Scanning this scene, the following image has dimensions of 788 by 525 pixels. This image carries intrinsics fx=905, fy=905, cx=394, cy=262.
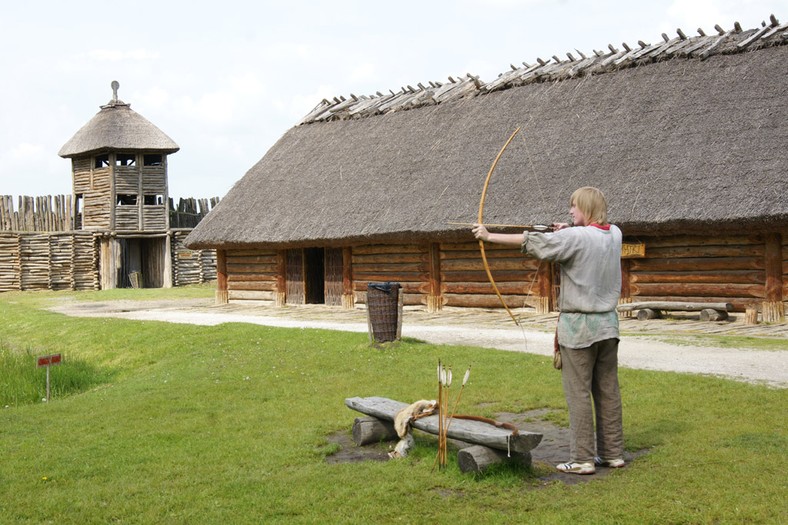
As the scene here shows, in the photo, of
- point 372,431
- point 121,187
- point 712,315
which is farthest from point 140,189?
point 372,431

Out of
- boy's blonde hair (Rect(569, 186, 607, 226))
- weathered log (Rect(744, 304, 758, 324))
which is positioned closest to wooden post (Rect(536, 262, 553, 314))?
weathered log (Rect(744, 304, 758, 324))

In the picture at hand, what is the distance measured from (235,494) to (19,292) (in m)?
31.7

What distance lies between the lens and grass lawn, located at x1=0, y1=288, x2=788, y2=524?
5172mm

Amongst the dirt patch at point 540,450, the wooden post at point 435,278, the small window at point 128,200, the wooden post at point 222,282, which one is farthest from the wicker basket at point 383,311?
the small window at point 128,200

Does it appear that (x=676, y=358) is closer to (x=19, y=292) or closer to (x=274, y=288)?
(x=274, y=288)

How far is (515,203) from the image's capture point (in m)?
17.6

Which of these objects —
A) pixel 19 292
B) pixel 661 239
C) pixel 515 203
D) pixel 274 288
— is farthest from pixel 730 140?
pixel 19 292

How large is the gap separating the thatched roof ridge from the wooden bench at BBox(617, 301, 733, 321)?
20.1ft

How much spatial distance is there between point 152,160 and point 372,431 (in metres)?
33.6

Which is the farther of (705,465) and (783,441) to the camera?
(783,441)

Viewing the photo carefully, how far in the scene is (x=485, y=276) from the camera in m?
19.1

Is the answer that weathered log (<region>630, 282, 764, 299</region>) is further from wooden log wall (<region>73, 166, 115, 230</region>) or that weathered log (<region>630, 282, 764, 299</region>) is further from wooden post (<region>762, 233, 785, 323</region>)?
wooden log wall (<region>73, 166, 115, 230</region>)

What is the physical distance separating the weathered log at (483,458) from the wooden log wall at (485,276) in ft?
39.9

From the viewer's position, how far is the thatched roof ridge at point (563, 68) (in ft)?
61.9
